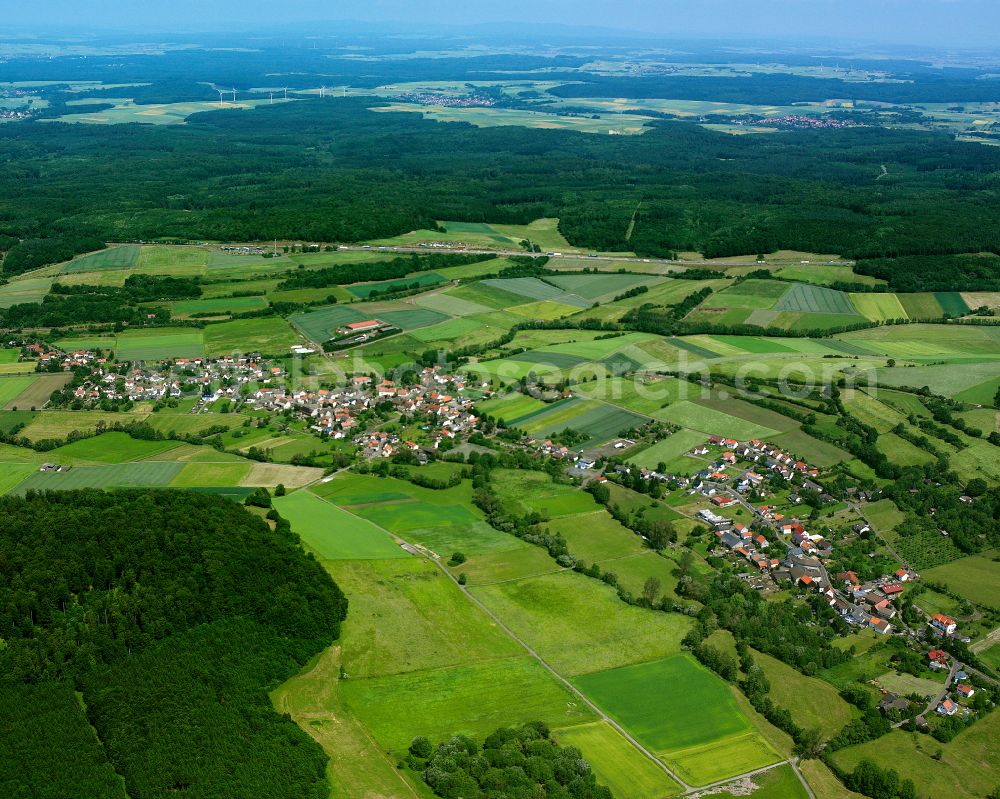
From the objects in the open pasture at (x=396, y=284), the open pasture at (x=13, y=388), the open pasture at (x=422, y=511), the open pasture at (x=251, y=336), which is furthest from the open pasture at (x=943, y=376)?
the open pasture at (x=13, y=388)

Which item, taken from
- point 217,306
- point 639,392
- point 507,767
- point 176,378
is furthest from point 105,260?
point 507,767

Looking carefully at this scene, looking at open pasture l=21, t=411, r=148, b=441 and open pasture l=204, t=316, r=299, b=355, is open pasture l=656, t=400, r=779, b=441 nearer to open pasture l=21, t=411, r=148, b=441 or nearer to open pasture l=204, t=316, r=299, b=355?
open pasture l=204, t=316, r=299, b=355

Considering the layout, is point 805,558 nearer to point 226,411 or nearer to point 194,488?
point 194,488

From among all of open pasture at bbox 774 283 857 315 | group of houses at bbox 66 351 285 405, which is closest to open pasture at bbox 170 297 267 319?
group of houses at bbox 66 351 285 405

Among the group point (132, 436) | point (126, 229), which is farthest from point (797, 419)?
point (126, 229)

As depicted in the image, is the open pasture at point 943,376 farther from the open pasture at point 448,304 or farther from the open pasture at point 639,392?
the open pasture at point 448,304

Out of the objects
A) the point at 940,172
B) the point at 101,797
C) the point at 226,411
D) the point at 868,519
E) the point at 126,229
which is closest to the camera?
the point at 101,797

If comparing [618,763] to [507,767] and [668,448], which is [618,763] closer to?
[507,767]
